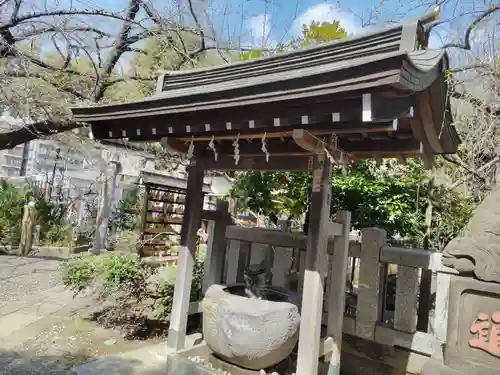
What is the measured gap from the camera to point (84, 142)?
11602 millimetres

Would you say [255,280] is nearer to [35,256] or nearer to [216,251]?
[216,251]

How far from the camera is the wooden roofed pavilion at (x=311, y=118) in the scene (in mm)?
2490

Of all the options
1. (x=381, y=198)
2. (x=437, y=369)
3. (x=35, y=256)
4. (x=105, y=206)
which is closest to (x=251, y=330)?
(x=437, y=369)

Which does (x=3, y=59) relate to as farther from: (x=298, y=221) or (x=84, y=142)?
(x=298, y=221)

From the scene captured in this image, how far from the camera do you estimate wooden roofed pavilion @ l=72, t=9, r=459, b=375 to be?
2490 millimetres

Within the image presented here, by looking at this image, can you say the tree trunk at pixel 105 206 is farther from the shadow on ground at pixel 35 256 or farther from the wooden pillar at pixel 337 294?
the wooden pillar at pixel 337 294

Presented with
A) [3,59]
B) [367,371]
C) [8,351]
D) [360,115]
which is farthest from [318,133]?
[3,59]

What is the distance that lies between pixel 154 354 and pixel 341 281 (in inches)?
A: 95.7

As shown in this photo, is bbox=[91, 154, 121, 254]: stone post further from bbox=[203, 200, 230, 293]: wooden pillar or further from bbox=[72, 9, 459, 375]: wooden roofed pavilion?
bbox=[72, 9, 459, 375]: wooden roofed pavilion

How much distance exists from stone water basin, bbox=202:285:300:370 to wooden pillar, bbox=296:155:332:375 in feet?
0.66

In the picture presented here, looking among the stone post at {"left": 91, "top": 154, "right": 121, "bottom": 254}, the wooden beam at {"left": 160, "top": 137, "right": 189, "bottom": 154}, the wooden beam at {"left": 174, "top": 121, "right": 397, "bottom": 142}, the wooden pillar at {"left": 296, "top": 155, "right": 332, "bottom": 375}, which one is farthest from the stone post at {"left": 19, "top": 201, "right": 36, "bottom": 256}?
the wooden pillar at {"left": 296, "top": 155, "right": 332, "bottom": 375}

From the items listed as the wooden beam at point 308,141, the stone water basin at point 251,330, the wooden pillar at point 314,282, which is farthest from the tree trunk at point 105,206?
the wooden beam at point 308,141

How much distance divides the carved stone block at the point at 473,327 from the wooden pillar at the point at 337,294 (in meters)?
1.17

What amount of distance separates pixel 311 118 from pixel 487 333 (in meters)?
2.24
